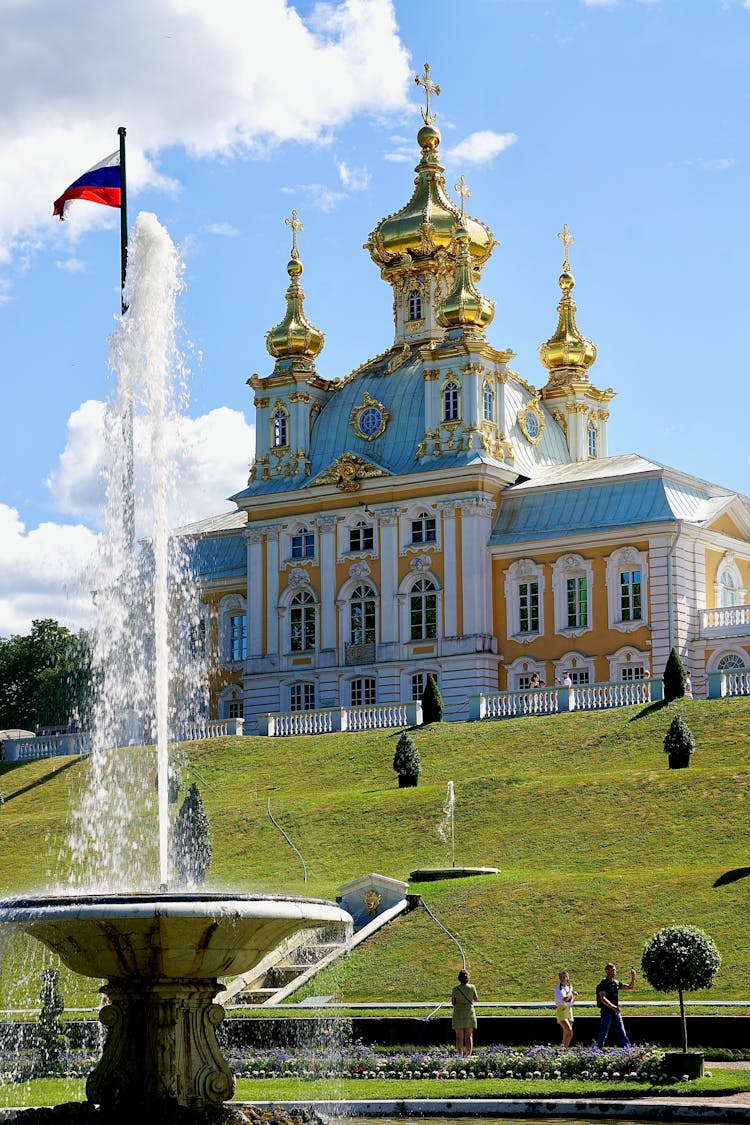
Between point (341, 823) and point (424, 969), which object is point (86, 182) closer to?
point (341, 823)

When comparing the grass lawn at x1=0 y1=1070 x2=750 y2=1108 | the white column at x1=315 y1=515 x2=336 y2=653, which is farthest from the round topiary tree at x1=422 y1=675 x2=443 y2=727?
the grass lawn at x1=0 y1=1070 x2=750 y2=1108

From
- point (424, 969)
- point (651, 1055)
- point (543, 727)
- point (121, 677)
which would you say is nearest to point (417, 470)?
point (121, 677)

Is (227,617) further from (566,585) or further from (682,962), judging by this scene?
(682,962)

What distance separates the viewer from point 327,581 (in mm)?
59125

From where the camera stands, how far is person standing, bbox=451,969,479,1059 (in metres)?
21.1

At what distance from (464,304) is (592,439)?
9438mm

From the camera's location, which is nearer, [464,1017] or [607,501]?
[464,1017]

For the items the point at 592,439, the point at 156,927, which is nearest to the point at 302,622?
the point at 592,439

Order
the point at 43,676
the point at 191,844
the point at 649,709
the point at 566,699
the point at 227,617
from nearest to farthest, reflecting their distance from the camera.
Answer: the point at 191,844 → the point at 649,709 → the point at 566,699 → the point at 227,617 → the point at 43,676

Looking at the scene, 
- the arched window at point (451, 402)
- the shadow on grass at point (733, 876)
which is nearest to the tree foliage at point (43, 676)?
the arched window at point (451, 402)

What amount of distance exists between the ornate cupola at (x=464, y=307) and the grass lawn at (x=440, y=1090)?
40970 mm

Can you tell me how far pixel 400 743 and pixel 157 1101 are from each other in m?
24.6

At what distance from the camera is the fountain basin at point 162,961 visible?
1494 cm

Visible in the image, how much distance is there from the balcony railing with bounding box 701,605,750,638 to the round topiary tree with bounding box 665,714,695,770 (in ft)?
53.0
